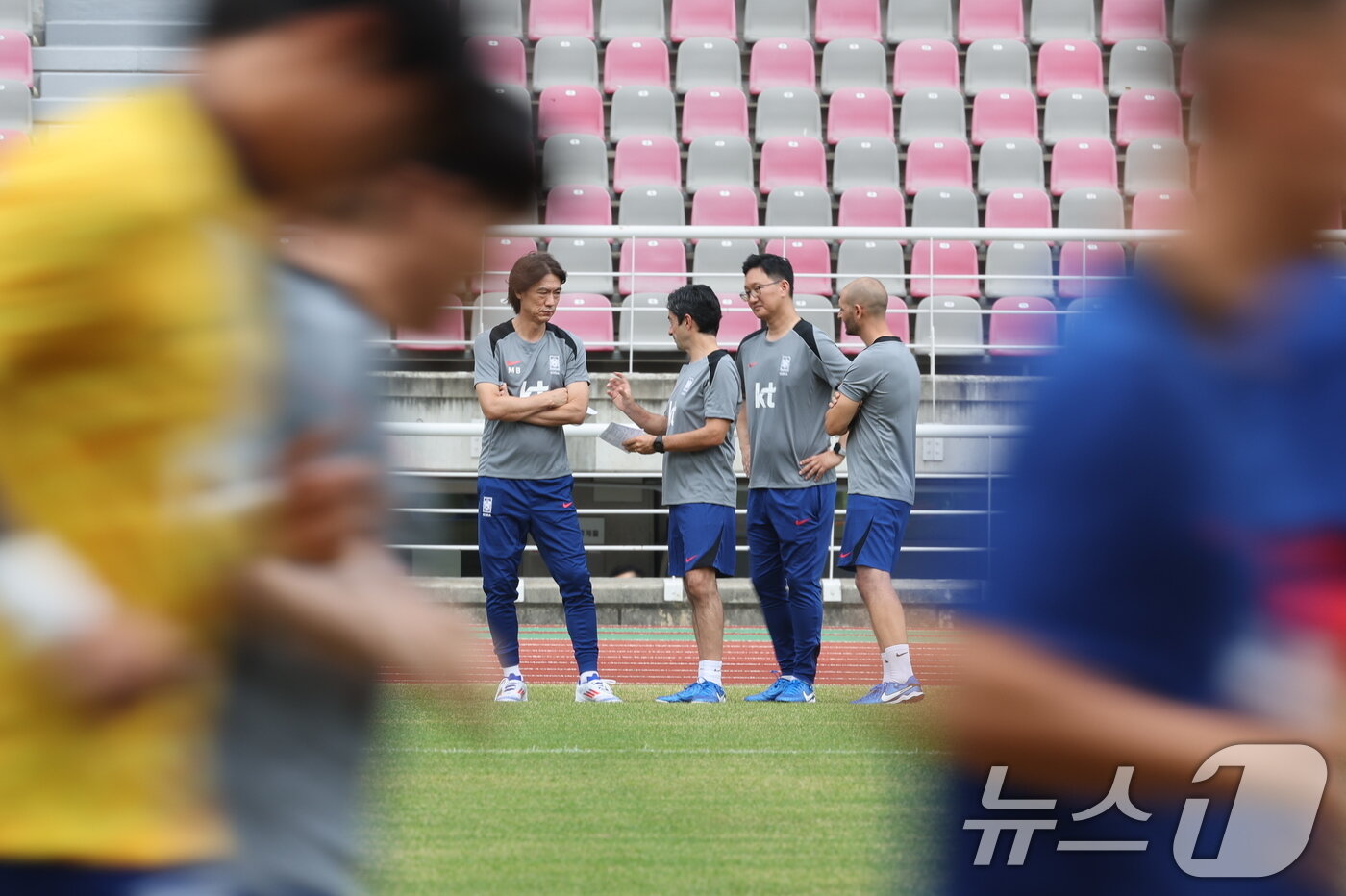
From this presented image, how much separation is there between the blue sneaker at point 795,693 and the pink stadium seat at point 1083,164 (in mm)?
10851

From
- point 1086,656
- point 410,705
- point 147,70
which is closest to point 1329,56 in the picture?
point 1086,656

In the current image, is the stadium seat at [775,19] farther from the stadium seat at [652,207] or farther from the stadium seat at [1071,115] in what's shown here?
the stadium seat at [652,207]

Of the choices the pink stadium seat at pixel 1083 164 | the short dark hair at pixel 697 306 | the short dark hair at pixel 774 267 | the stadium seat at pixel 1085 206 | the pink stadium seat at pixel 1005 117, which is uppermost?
the pink stadium seat at pixel 1005 117

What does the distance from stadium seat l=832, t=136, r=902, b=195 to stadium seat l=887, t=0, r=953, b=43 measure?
2298 mm

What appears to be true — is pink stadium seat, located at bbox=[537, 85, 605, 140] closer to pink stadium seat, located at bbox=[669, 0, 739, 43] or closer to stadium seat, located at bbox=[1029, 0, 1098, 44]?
pink stadium seat, located at bbox=[669, 0, 739, 43]

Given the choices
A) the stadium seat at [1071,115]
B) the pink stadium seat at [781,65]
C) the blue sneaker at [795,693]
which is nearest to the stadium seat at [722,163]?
the pink stadium seat at [781,65]

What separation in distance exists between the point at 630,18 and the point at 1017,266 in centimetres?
592

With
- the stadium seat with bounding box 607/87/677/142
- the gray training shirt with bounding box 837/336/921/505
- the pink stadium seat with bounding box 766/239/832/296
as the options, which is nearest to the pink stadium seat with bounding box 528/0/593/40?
the stadium seat with bounding box 607/87/677/142

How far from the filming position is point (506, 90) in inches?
73.9

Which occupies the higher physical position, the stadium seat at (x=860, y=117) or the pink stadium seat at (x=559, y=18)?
the pink stadium seat at (x=559, y=18)

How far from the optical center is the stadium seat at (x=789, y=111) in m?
18.3

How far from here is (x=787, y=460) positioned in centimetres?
871

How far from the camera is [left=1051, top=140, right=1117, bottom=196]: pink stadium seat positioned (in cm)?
1805

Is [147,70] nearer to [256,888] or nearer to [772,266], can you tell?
[772,266]
